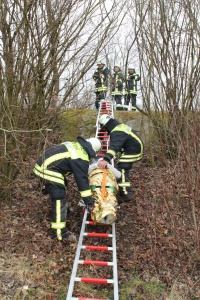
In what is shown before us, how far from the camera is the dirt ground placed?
413 centimetres

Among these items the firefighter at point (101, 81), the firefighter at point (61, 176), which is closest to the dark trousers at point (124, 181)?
the firefighter at point (61, 176)

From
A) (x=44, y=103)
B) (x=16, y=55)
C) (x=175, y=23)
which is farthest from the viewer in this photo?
(x=175, y=23)

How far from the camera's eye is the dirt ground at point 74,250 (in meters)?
4.13

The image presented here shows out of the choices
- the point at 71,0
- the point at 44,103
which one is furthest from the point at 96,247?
the point at 71,0

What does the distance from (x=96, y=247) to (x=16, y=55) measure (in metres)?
3.59

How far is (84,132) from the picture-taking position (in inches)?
384

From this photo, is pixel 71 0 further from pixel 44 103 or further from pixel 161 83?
pixel 161 83

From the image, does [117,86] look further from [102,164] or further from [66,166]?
[66,166]

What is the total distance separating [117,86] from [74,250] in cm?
826

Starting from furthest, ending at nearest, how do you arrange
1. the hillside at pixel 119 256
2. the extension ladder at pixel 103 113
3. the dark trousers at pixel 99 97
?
the dark trousers at pixel 99 97 → the extension ladder at pixel 103 113 → the hillside at pixel 119 256

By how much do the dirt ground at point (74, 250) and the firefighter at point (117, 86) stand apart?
6.56 meters

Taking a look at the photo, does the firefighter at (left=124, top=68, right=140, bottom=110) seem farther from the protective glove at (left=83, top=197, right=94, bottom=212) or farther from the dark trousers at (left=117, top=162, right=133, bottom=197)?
the protective glove at (left=83, top=197, right=94, bottom=212)

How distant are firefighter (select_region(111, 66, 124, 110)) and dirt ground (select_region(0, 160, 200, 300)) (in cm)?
656

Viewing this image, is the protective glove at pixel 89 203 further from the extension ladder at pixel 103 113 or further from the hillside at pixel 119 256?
the extension ladder at pixel 103 113
